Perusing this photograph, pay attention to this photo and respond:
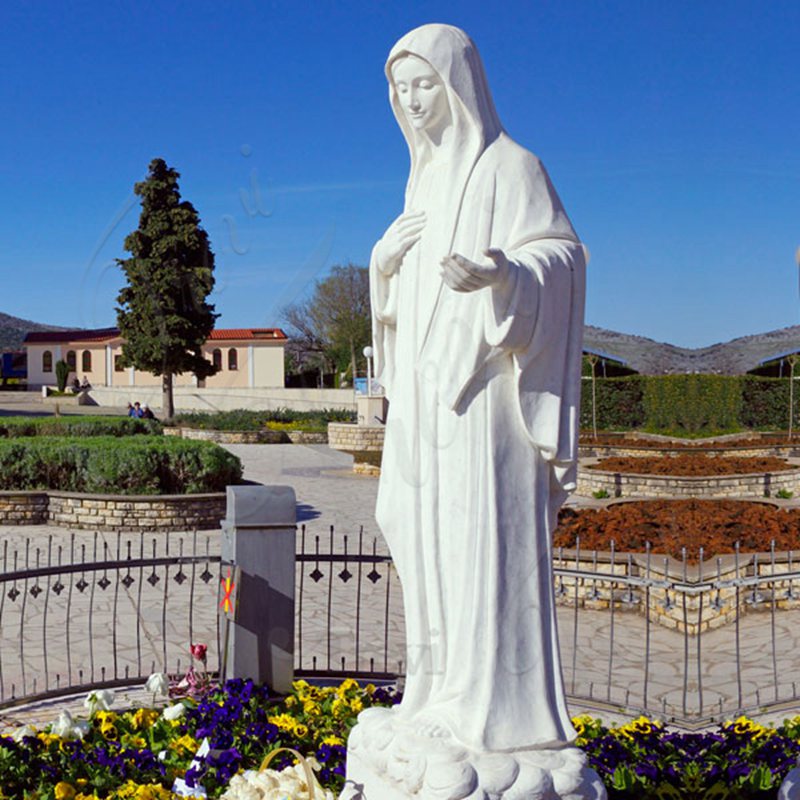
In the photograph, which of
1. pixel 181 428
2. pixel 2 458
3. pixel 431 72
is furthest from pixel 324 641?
pixel 181 428

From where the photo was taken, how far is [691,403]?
71.3ft

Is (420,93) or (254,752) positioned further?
(254,752)

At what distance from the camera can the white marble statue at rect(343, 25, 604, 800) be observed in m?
3.14

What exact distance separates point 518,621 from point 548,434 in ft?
2.13

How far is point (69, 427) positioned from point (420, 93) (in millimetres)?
20078

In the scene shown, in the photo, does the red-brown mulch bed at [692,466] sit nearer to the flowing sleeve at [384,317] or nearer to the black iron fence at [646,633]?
the black iron fence at [646,633]

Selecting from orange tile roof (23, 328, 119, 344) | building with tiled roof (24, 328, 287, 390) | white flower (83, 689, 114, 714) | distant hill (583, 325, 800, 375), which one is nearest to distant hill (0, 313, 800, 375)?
distant hill (583, 325, 800, 375)

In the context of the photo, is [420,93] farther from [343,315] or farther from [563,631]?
[343,315]

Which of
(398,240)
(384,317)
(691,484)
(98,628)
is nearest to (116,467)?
(98,628)

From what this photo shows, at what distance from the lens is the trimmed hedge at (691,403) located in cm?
2186

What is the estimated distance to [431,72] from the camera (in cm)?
327

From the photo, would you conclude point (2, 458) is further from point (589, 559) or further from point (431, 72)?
point (431, 72)

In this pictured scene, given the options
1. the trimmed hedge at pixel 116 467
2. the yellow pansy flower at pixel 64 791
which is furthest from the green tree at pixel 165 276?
the yellow pansy flower at pixel 64 791

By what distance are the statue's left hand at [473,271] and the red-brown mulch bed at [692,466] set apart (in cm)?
1324
